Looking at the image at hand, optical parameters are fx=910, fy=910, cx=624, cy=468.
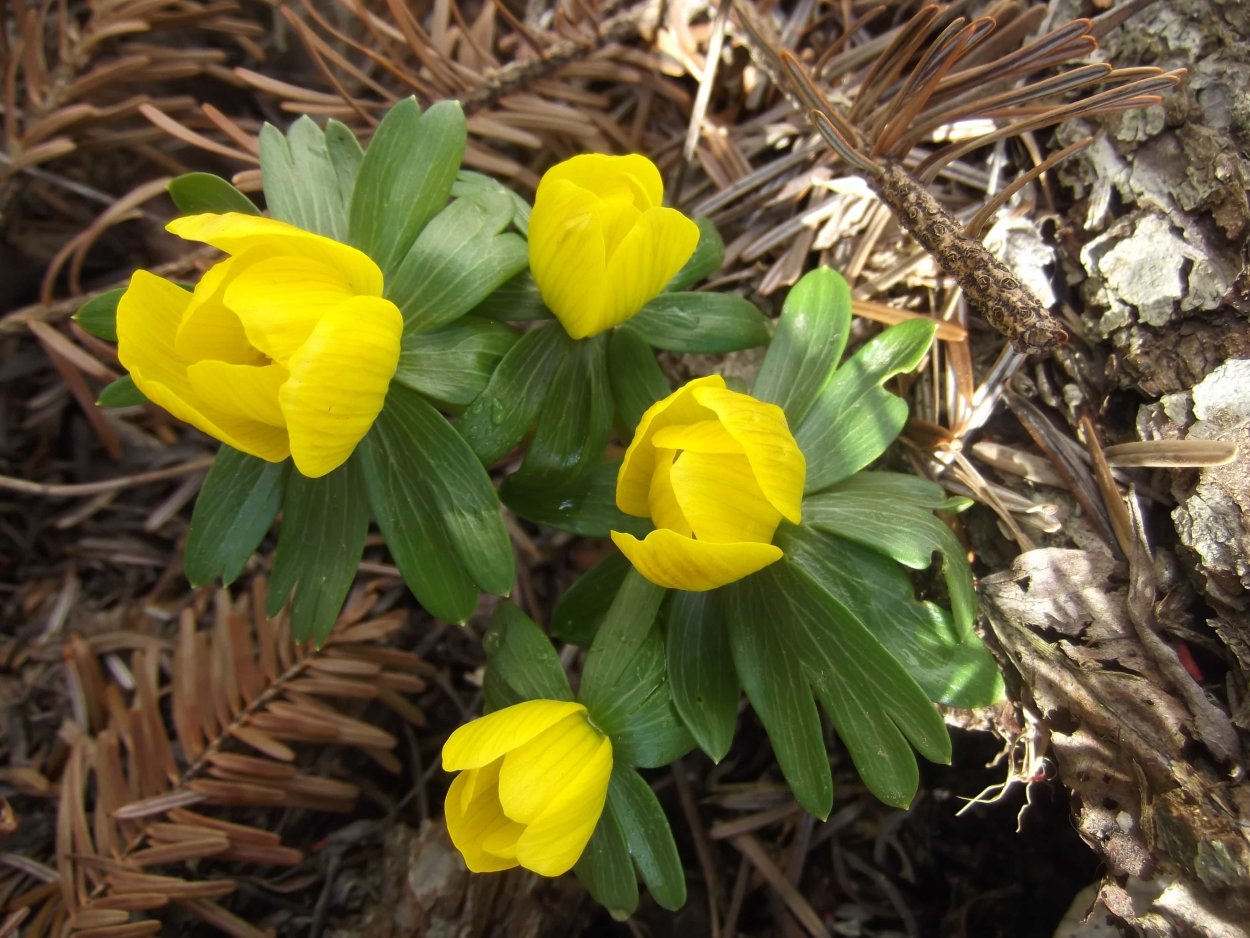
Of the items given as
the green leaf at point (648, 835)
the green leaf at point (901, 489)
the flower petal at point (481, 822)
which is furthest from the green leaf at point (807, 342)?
the flower petal at point (481, 822)

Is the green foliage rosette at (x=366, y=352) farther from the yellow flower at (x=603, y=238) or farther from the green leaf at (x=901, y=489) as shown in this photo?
the green leaf at (x=901, y=489)

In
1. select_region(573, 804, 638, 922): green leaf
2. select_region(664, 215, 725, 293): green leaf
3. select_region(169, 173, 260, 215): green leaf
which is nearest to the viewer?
select_region(573, 804, 638, 922): green leaf

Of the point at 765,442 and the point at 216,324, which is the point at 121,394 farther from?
the point at 765,442

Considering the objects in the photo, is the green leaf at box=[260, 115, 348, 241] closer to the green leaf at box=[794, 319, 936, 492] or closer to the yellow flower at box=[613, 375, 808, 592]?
the yellow flower at box=[613, 375, 808, 592]

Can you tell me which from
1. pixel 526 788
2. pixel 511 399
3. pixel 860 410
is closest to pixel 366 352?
pixel 511 399

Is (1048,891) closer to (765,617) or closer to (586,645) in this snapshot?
(765,617)

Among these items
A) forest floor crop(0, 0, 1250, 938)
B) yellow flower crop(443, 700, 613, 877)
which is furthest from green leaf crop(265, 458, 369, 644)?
yellow flower crop(443, 700, 613, 877)
